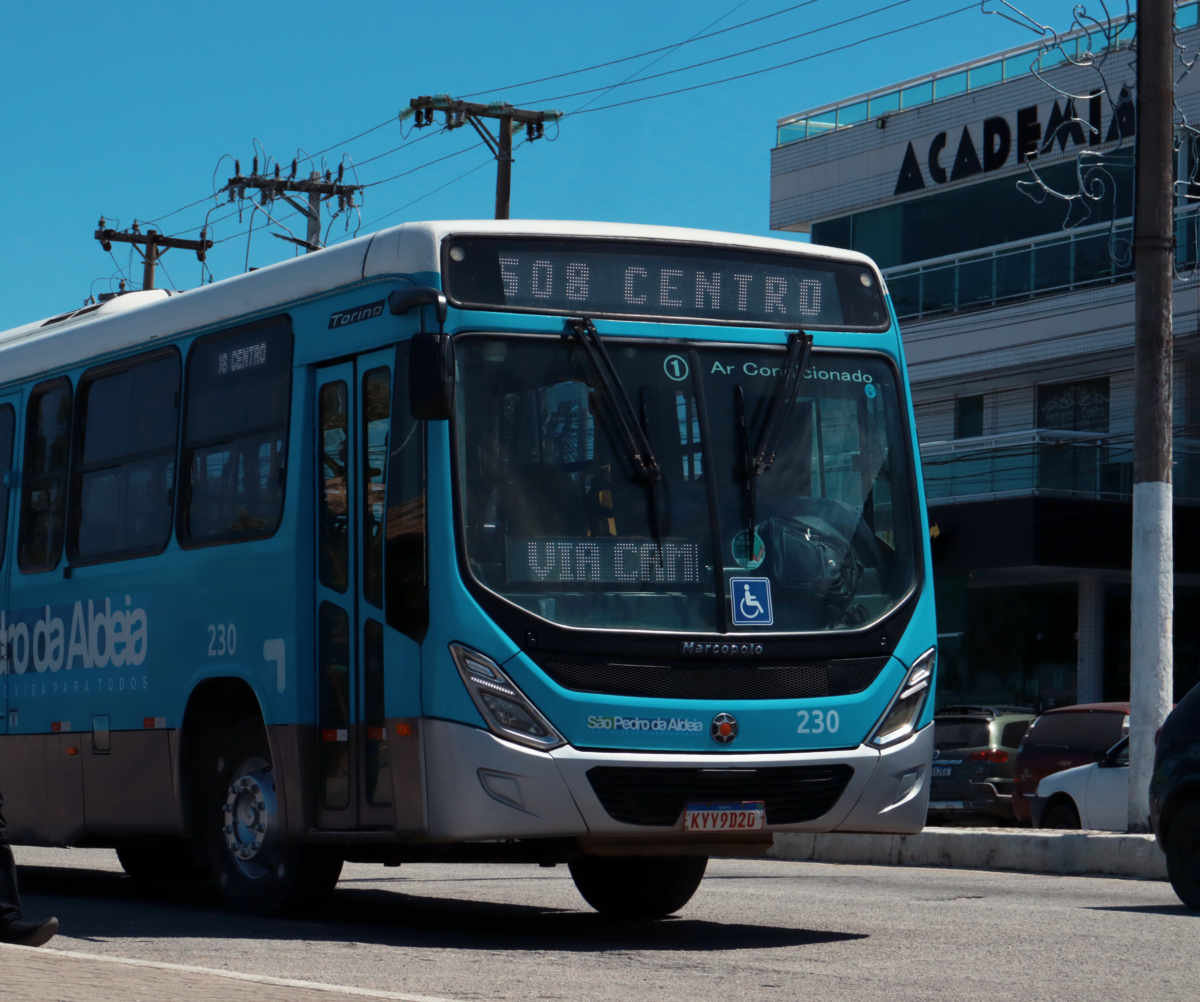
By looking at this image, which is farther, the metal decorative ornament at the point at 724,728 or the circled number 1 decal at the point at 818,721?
the circled number 1 decal at the point at 818,721

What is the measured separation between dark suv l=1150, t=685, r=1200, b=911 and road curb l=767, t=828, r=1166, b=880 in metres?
2.41

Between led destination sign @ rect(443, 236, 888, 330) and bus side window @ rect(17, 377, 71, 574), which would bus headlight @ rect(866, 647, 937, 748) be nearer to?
led destination sign @ rect(443, 236, 888, 330)

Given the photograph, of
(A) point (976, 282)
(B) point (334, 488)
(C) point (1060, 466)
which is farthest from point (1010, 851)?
(A) point (976, 282)

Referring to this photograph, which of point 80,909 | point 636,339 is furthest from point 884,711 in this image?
point 80,909

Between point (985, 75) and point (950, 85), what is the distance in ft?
2.73

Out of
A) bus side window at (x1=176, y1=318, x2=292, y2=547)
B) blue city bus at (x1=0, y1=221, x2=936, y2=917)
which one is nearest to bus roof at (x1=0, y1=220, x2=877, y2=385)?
blue city bus at (x1=0, y1=221, x2=936, y2=917)

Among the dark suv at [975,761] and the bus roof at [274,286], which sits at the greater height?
the bus roof at [274,286]

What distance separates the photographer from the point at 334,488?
10164 millimetres

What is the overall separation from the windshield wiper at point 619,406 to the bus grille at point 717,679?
36.4 inches

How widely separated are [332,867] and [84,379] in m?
3.82

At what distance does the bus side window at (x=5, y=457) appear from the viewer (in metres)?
13.1

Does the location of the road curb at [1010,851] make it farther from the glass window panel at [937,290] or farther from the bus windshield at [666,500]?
the glass window panel at [937,290]

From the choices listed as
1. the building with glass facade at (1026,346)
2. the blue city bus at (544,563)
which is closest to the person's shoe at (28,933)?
the blue city bus at (544,563)

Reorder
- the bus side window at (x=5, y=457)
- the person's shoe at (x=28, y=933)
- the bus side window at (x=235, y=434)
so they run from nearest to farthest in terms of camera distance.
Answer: the person's shoe at (x=28, y=933) < the bus side window at (x=235, y=434) < the bus side window at (x=5, y=457)
